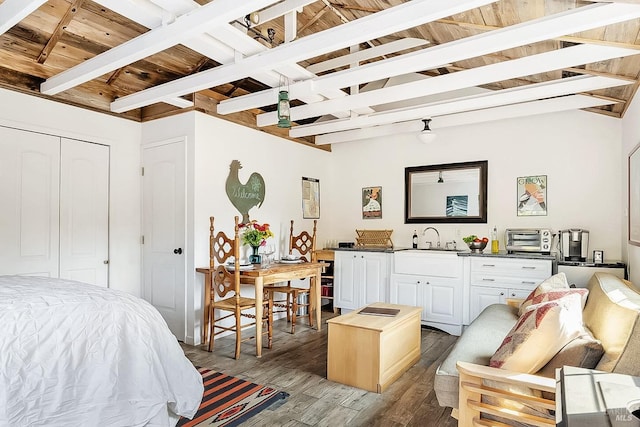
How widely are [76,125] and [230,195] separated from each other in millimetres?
1599

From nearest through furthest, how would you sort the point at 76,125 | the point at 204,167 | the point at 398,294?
the point at 76,125
the point at 204,167
the point at 398,294

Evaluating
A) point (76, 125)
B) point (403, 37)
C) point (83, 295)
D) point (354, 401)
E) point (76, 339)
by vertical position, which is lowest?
point (354, 401)

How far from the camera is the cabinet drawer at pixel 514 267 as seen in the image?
160 inches

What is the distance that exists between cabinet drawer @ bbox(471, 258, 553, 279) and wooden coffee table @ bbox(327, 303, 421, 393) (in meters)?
1.40

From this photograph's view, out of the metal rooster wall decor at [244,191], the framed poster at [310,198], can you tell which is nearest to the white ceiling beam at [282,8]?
the metal rooster wall decor at [244,191]

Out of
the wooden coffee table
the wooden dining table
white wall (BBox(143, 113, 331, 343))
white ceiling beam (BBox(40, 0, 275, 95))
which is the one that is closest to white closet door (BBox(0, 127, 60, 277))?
white ceiling beam (BBox(40, 0, 275, 95))

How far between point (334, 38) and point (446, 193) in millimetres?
3119

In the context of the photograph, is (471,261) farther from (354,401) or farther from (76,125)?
(76,125)

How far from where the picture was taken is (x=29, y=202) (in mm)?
3619

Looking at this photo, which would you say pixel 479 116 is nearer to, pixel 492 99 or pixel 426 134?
pixel 426 134

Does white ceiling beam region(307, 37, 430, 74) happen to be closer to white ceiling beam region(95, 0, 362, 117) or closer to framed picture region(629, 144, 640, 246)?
white ceiling beam region(95, 0, 362, 117)


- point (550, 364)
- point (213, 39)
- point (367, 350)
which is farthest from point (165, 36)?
point (550, 364)

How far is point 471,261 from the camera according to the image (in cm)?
445

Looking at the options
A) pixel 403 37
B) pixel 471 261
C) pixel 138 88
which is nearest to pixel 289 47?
pixel 403 37
